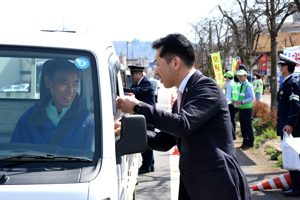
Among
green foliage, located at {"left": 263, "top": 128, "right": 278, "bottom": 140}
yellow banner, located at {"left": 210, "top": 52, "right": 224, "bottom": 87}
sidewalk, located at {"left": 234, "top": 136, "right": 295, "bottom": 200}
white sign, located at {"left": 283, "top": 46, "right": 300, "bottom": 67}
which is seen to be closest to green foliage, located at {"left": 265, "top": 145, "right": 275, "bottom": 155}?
sidewalk, located at {"left": 234, "top": 136, "right": 295, "bottom": 200}

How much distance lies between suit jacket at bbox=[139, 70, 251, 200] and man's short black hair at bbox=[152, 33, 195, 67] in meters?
0.16

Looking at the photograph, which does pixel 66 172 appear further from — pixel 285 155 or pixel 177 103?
pixel 285 155

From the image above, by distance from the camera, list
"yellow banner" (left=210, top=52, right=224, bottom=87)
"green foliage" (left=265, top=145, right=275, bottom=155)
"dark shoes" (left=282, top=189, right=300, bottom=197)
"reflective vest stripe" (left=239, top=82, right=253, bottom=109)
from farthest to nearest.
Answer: "yellow banner" (left=210, top=52, right=224, bottom=87) → "reflective vest stripe" (left=239, top=82, right=253, bottom=109) → "green foliage" (left=265, top=145, right=275, bottom=155) → "dark shoes" (left=282, top=189, right=300, bottom=197)

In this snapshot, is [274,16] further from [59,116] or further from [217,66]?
[59,116]

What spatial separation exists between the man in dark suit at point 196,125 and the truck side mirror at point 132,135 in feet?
0.31

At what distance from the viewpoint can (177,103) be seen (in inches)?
125

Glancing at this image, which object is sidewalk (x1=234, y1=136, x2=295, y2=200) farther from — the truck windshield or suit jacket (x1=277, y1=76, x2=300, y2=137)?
the truck windshield

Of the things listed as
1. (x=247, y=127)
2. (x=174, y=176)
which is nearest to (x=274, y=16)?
(x=247, y=127)

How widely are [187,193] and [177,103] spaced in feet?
2.24

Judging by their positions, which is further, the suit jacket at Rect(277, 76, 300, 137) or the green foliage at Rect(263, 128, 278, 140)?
the green foliage at Rect(263, 128, 278, 140)

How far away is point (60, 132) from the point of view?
2678mm

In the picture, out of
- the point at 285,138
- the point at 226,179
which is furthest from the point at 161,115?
the point at 285,138

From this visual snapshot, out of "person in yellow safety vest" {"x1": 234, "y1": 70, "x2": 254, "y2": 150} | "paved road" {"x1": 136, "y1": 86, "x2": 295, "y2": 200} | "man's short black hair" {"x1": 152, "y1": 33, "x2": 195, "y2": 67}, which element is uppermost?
"man's short black hair" {"x1": 152, "y1": 33, "x2": 195, "y2": 67}

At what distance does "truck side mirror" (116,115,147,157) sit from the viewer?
2562mm
